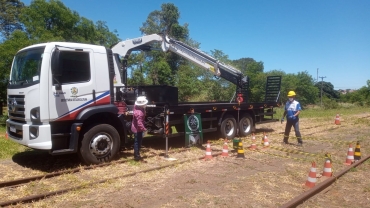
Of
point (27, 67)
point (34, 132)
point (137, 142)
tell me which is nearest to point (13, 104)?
point (27, 67)

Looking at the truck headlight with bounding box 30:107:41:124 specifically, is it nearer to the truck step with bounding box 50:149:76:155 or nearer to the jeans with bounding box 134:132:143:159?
the truck step with bounding box 50:149:76:155

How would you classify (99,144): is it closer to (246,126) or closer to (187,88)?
(246,126)

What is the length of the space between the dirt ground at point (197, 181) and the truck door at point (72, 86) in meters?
1.44

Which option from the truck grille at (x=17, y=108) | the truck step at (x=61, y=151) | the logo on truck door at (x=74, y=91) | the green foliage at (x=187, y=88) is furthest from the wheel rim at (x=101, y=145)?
the green foliage at (x=187, y=88)

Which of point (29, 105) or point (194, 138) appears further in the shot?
point (194, 138)

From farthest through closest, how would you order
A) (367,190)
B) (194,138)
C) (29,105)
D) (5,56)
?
(5,56) < (194,138) < (29,105) < (367,190)

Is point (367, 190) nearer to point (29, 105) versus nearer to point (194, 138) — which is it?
point (194, 138)

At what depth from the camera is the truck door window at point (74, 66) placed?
6938 millimetres

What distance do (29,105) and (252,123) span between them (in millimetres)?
8465

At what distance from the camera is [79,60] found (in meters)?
7.23

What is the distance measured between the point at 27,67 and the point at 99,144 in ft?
7.92

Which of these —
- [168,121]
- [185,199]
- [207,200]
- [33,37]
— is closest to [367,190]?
[207,200]

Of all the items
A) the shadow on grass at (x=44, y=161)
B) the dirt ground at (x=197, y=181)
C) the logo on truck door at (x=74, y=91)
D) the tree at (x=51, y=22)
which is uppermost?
the tree at (x=51, y=22)

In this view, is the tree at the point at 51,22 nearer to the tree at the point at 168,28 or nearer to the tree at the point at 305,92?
the tree at the point at 168,28
